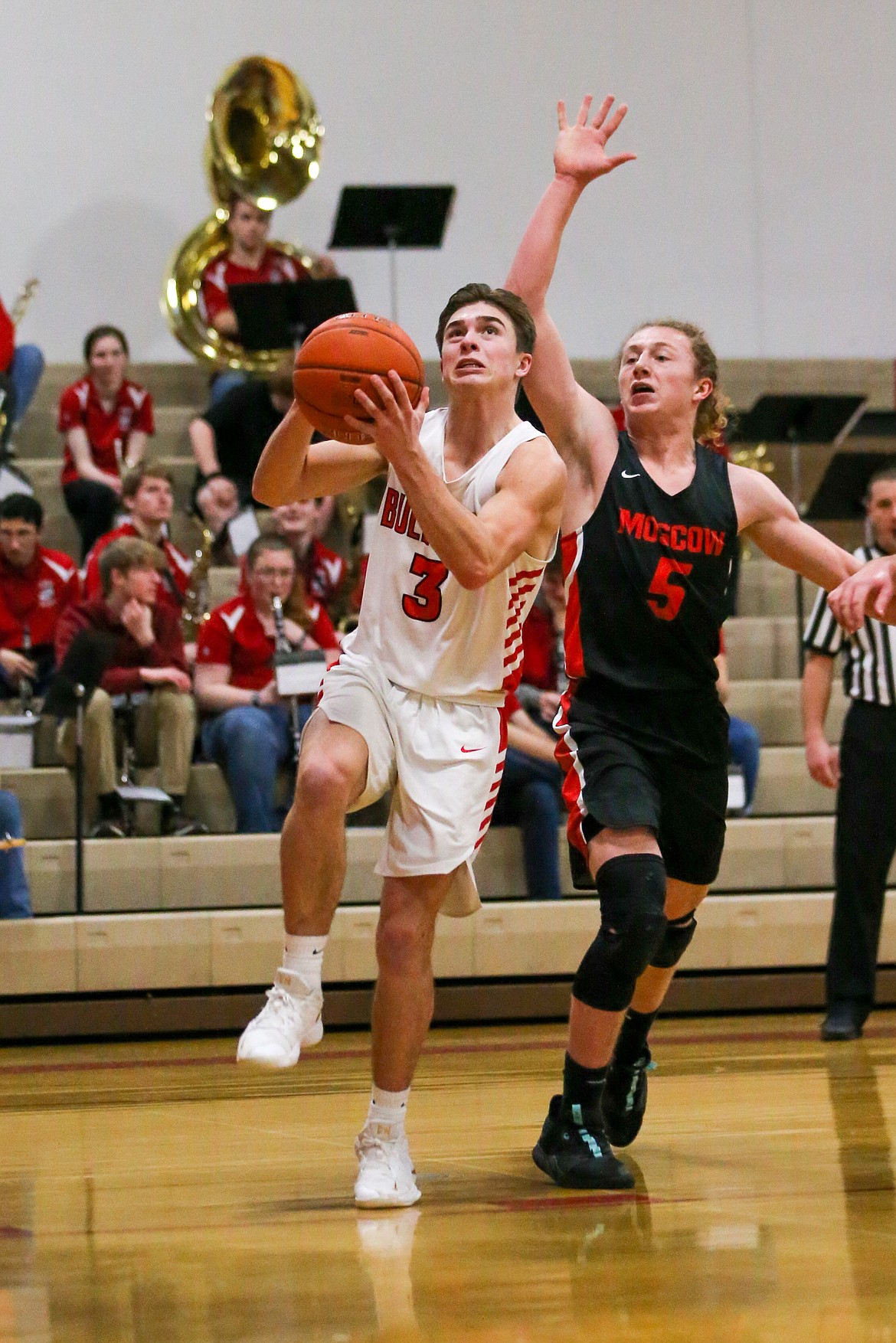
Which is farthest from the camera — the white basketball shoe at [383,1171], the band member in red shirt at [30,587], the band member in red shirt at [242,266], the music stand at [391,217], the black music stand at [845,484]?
the band member in red shirt at [242,266]

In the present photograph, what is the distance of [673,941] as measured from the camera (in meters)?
4.12

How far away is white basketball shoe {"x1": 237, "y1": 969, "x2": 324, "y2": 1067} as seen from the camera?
3.29 metres

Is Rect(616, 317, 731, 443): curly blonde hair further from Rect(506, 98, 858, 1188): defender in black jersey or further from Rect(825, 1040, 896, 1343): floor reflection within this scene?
Rect(825, 1040, 896, 1343): floor reflection

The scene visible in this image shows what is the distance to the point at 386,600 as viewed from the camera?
12.1 feet

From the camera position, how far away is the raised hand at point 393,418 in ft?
10.8

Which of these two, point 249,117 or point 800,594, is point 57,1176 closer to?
point 800,594

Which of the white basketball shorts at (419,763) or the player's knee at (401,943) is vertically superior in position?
the white basketball shorts at (419,763)

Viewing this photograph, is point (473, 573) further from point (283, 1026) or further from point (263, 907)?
point (263, 907)

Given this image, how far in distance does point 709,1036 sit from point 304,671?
2132 mm

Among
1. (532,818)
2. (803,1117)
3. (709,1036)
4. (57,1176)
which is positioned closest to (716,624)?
(803,1117)

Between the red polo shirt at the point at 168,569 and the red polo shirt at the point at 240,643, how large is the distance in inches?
8.6

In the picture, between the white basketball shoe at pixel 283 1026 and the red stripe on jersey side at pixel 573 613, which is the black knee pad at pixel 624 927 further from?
the white basketball shoe at pixel 283 1026

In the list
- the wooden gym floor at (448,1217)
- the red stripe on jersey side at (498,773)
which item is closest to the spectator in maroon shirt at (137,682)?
the wooden gym floor at (448,1217)

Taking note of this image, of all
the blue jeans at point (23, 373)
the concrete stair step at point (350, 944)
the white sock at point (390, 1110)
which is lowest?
the concrete stair step at point (350, 944)
